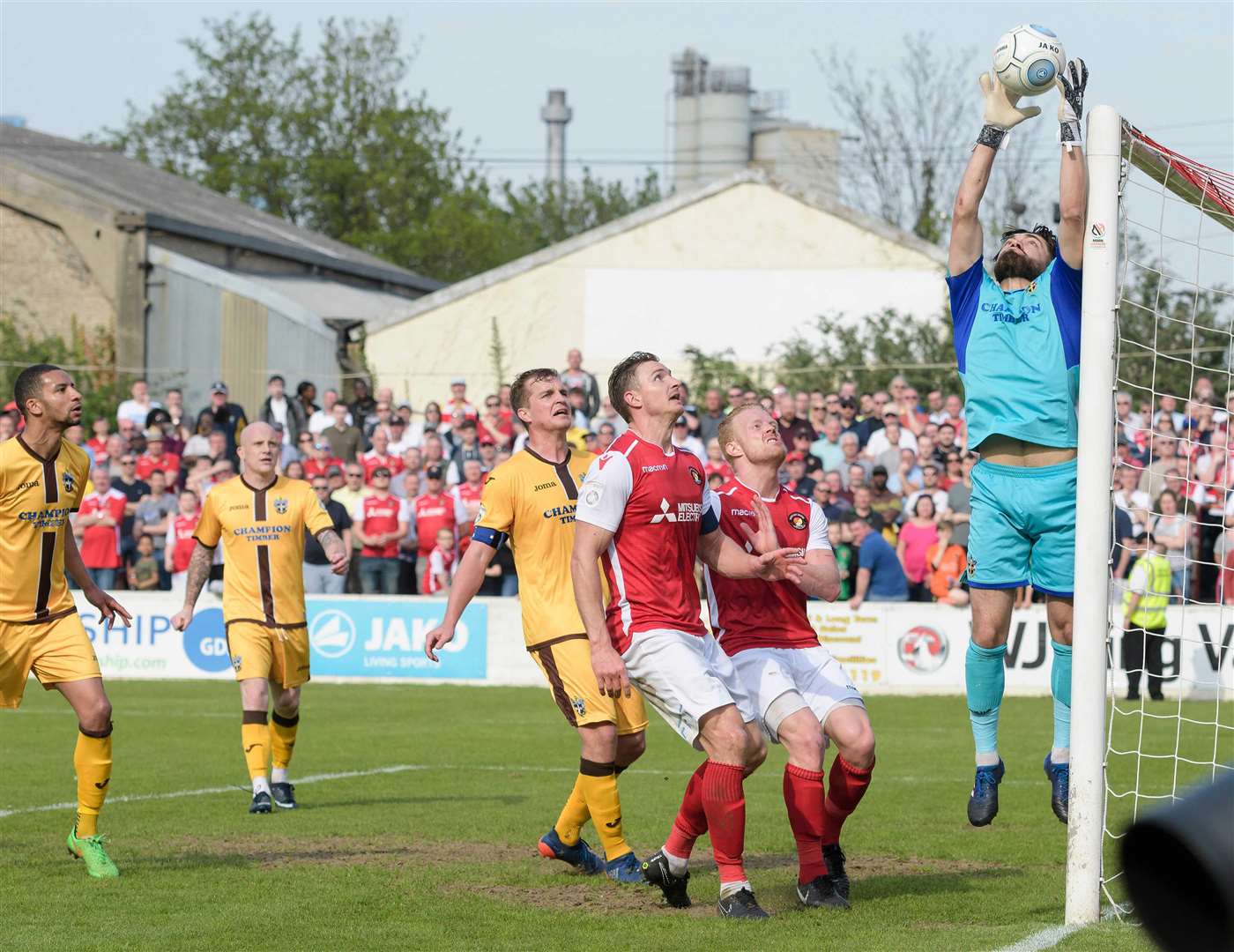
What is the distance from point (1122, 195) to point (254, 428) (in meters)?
6.00

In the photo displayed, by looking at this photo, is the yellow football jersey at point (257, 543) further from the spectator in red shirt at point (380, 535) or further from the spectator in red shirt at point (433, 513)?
the spectator in red shirt at point (380, 535)

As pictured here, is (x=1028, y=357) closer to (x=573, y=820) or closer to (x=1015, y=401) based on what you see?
(x=1015, y=401)

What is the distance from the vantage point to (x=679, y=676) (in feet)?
22.2

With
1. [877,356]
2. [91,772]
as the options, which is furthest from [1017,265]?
[877,356]

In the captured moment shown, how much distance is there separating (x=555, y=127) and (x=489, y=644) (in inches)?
2420

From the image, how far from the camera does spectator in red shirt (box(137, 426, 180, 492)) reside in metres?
22.6

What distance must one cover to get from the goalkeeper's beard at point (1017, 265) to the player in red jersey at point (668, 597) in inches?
61.3

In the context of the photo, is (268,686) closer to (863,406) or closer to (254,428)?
(254,428)

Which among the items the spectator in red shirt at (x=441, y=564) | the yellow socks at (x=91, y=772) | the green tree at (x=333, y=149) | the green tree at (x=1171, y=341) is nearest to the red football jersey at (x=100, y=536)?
the spectator in red shirt at (x=441, y=564)

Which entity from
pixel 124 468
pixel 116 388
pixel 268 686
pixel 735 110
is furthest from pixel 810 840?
pixel 735 110

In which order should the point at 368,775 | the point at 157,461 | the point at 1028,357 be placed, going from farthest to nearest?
the point at 157,461 < the point at 368,775 < the point at 1028,357

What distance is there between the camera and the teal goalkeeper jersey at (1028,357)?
23.4 ft

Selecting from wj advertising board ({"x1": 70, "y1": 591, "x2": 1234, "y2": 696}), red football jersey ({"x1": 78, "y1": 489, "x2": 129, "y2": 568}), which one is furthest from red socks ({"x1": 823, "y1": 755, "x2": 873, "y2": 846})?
red football jersey ({"x1": 78, "y1": 489, "x2": 129, "y2": 568})

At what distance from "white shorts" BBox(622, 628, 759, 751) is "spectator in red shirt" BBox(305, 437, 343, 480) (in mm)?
15679
